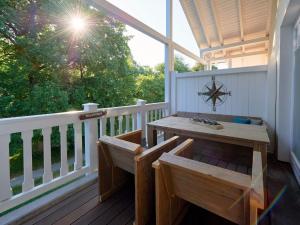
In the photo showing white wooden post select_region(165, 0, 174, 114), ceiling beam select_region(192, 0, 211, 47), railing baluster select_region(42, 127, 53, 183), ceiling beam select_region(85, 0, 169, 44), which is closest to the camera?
railing baluster select_region(42, 127, 53, 183)

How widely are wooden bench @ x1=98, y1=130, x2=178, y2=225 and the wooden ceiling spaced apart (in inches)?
201

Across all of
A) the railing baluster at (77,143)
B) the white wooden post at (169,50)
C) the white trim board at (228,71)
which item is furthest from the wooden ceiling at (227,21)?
the railing baluster at (77,143)

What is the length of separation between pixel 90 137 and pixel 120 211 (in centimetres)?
104

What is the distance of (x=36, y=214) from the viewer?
5.65 feet

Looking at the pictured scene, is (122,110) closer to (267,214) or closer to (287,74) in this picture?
(267,214)

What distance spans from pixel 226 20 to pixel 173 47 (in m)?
2.60

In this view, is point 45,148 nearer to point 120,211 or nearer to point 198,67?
point 120,211

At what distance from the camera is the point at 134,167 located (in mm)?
1537

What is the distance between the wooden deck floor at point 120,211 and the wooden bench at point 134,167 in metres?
0.15

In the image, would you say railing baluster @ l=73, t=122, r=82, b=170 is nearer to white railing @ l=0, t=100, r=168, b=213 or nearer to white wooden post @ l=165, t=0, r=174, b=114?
white railing @ l=0, t=100, r=168, b=213

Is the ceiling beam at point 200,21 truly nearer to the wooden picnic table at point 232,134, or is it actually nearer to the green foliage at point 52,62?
the green foliage at point 52,62

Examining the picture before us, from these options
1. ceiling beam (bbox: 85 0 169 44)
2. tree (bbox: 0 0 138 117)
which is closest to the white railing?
ceiling beam (bbox: 85 0 169 44)

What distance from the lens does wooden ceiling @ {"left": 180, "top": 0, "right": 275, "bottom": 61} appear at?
204 inches

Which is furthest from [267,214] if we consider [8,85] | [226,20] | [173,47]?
[8,85]
